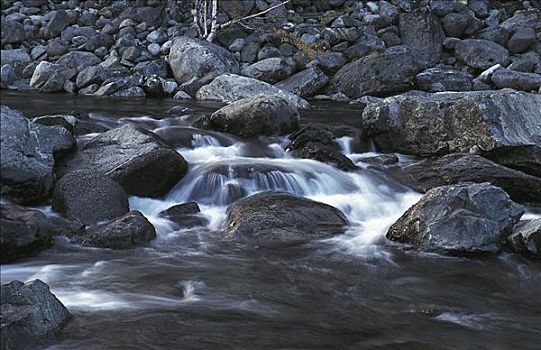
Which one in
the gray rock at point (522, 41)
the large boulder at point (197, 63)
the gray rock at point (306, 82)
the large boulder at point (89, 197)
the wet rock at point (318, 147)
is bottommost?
the large boulder at point (89, 197)

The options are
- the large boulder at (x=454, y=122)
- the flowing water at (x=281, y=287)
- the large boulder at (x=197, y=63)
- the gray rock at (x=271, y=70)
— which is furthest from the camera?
the gray rock at (x=271, y=70)

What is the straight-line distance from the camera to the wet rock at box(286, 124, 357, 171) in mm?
8164

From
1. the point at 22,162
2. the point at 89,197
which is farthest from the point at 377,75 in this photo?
the point at 22,162

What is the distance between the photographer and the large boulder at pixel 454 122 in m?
8.16

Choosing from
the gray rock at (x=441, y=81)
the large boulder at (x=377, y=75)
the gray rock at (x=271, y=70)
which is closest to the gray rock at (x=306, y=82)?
the gray rock at (x=271, y=70)

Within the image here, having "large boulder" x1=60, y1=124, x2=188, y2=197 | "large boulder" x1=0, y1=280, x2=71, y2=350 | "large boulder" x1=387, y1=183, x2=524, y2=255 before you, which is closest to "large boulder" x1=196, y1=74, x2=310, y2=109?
"large boulder" x1=60, y1=124, x2=188, y2=197

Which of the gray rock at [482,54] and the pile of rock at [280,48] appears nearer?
the pile of rock at [280,48]

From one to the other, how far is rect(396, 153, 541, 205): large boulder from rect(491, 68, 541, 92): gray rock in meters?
7.65

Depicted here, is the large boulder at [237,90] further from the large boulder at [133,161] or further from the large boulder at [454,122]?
the large boulder at [133,161]

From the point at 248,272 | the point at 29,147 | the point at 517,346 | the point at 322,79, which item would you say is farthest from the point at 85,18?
the point at 517,346

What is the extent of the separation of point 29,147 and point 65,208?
2.86ft

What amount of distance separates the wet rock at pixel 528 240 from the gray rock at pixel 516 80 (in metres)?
10.0

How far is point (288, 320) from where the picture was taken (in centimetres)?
400

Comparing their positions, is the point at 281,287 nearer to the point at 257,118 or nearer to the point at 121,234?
the point at 121,234
